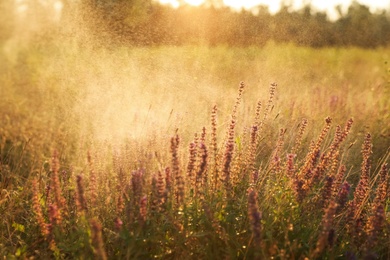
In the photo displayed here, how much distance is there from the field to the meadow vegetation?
14 mm

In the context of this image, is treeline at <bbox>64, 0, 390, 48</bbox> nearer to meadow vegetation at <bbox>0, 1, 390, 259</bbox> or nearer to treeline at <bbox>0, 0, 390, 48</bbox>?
treeline at <bbox>0, 0, 390, 48</bbox>

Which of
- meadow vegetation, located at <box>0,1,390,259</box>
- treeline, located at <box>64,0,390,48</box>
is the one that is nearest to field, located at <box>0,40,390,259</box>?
meadow vegetation, located at <box>0,1,390,259</box>

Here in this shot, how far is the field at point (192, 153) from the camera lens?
7.34ft

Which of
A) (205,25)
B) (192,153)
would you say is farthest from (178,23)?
(192,153)

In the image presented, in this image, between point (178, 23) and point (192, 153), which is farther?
point (178, 23)

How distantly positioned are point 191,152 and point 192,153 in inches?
0.5

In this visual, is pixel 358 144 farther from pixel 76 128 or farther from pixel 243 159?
pixel 76 128

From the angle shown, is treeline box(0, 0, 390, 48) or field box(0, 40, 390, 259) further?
treeline box(0, 0, 390, 48)

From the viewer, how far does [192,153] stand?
229 cm

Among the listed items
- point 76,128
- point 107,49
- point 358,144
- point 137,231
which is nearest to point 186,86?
point 107,49

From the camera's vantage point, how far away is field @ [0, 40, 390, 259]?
2.24 meters

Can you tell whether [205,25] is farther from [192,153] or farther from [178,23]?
[192,153]

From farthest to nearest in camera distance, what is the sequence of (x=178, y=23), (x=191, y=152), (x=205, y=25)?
(x=205, y=25) → (x=178, y=23) → (x=191, y=152)

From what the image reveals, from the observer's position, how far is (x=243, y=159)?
295cm
